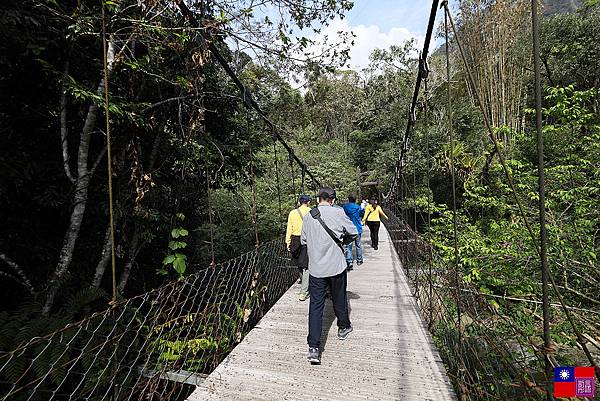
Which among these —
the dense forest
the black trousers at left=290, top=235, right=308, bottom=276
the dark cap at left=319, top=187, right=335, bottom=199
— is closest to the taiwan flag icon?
the dense forest

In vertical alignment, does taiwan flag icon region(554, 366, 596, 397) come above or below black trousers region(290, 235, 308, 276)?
below

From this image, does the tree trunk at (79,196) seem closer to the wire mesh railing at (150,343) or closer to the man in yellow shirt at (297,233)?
the wire mesh railing at (150,343)

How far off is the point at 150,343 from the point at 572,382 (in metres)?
1.81

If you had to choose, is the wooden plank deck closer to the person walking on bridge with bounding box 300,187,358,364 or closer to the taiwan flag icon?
the person walking on bridge with bounding box 300,187,358,364

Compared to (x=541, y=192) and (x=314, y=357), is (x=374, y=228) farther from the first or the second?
(x=541, y=192)

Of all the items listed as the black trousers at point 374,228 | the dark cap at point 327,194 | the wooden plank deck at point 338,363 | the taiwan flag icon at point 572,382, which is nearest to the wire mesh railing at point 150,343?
the wooden plank deck at point 338,363

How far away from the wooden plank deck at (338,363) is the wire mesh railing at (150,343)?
0.17 m

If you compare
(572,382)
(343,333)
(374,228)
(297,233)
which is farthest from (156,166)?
(572,382)

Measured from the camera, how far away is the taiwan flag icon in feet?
2.56

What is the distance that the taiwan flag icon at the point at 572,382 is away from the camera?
78 centimetres

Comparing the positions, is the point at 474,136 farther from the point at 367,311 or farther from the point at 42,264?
the point at 42,264

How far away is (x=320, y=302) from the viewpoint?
1.50 m

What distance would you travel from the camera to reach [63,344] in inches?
51.8

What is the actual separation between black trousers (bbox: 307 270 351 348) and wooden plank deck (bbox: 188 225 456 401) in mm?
108
